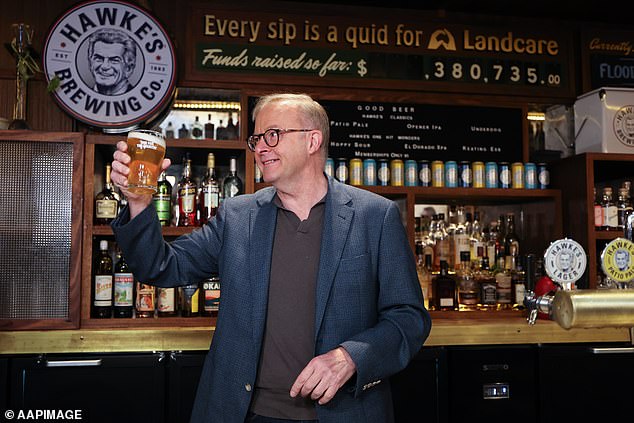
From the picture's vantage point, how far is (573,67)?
11.4ft

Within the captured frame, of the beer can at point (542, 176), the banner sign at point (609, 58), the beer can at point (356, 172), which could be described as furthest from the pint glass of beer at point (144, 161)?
the banner sign at point (609, 58)

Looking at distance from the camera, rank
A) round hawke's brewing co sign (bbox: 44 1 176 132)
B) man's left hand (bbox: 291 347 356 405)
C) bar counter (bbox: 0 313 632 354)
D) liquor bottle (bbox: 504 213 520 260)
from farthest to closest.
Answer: liquor bottle (bbox: 504 213 520 260) → round hawke's brewing co sign (bbox: 44 1 176 132) → bar counter (bbox: 0 313 632 354) → man's left hand (bbox: 291 347 356 405)

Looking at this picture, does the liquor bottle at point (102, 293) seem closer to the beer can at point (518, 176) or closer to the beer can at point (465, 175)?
the beer can at point (465, 175)

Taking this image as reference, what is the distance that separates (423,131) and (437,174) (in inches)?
12.9

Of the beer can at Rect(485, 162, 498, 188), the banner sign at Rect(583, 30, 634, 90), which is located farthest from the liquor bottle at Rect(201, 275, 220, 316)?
the banner sign at Rect(583, 30, 634, 90)

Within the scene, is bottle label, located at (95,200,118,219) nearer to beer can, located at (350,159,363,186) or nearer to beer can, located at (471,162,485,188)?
beer can, located at (350,159,363,186)

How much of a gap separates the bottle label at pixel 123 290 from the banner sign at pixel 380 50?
3.80 feet

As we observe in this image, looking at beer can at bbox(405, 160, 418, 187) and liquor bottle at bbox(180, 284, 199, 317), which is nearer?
liquor bottle at bbox(180, 284, 199, 317)

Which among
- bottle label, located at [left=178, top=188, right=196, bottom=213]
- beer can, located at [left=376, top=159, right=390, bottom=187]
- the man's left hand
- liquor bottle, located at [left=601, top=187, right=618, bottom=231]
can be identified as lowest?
the man's left hand

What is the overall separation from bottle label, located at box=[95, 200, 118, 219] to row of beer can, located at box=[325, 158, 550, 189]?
1.04 metres

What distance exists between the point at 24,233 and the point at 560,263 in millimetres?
2307

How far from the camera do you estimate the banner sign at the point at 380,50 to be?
3.19 meters

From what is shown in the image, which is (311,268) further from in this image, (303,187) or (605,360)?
(605,360)

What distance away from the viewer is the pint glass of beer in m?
1.44
